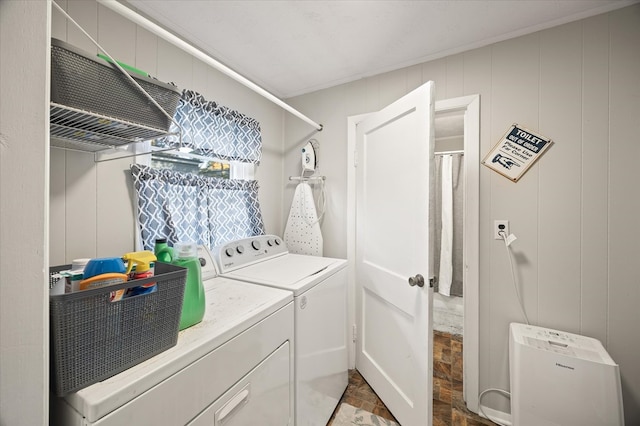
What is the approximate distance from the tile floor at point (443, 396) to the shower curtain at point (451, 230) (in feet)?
2.80

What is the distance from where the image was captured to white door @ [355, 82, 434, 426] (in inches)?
52.5

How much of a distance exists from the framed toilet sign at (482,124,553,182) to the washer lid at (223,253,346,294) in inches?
47.6

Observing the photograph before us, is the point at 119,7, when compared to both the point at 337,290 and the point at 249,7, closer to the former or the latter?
the point at 249,7

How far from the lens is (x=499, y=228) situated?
1.61m

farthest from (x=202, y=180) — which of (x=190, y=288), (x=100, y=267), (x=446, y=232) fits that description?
(x=446, y=232)

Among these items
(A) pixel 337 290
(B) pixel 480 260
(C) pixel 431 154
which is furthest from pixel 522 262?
(A) pixel 337 290

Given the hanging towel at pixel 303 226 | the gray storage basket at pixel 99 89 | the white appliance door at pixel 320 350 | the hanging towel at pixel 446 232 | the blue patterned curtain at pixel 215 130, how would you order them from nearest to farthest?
1. the gray storage basket at pixel 99 89
2. the white appliance door at pixel 320 350
3. the blue patterned curtain at pixel 215 130
4. the hanging towel at pixel 303 226
5. the hanging towel at pixel 446 232

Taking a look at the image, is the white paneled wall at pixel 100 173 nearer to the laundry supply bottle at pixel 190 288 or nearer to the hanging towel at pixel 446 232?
the laundry supply bottle at pixel 190 288

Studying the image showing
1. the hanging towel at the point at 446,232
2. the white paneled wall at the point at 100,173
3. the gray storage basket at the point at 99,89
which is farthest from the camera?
the hanging towel at the point at 446,232

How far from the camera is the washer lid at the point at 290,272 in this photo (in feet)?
4.24

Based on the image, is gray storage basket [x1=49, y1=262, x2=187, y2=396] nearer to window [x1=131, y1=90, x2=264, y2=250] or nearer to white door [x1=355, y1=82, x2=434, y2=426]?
window [x1=131, y1=90, x2=264, y2=250]

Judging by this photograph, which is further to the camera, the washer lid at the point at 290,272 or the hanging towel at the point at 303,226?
the hanging towel at the point at 303,226

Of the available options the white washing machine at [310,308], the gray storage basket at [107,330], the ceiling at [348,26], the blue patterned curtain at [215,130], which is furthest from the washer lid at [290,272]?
the ceiling at [348,26]

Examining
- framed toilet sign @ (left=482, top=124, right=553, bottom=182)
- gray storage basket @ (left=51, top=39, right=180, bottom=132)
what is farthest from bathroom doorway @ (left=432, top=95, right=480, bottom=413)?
gray storage basket @ (left=51, top=39, right=180, bottom=132)
